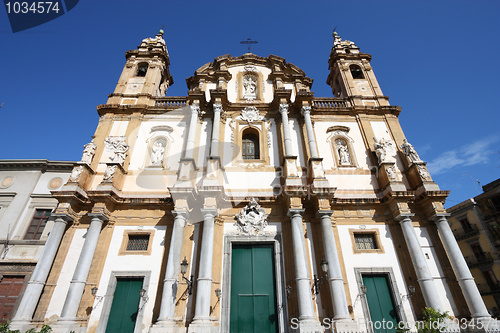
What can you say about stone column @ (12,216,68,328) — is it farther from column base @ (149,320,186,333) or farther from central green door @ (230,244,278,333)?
central green door @ (230,244,278,333)

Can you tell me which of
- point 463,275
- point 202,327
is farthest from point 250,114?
point 463,275

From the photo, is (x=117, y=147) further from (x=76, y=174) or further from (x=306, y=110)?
(x=306, y=110)

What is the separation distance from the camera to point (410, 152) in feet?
47.6

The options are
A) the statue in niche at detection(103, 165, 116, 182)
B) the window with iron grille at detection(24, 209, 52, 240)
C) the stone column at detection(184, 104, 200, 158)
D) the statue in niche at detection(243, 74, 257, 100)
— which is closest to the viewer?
the statue in niche at detection(103, 165, 116, 182)

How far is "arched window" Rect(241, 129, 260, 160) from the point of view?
1559 centimetres

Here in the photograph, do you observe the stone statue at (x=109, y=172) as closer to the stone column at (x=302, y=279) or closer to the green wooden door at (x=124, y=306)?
the green wooden door at (x=124, y=306)

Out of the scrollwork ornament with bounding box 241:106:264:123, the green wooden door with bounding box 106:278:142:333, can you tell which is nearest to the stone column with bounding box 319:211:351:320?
the scrollwork ornament with bounding box 241:106:264:123

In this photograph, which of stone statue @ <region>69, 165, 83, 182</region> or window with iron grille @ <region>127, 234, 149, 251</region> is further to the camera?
stone statue @ <region>69, 165, 83, 182</region>

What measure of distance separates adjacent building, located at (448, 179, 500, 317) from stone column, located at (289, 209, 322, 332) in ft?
87.6

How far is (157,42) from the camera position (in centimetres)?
2206

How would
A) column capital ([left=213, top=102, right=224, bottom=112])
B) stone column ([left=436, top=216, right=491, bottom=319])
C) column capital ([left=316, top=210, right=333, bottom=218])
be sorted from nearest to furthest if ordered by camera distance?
stone column ([left=436, top=216, right=491, bottom=319]), column capital ([left=316, top=210, right=333, bottom=218]), column capital ([left=213, top=102, right=224, bottom=112])

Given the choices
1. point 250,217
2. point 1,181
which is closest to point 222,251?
point 250,217

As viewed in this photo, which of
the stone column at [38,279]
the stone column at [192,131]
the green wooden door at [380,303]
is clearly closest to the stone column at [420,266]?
the green wooden door at [380,303]

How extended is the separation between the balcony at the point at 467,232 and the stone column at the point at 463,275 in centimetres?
2248
